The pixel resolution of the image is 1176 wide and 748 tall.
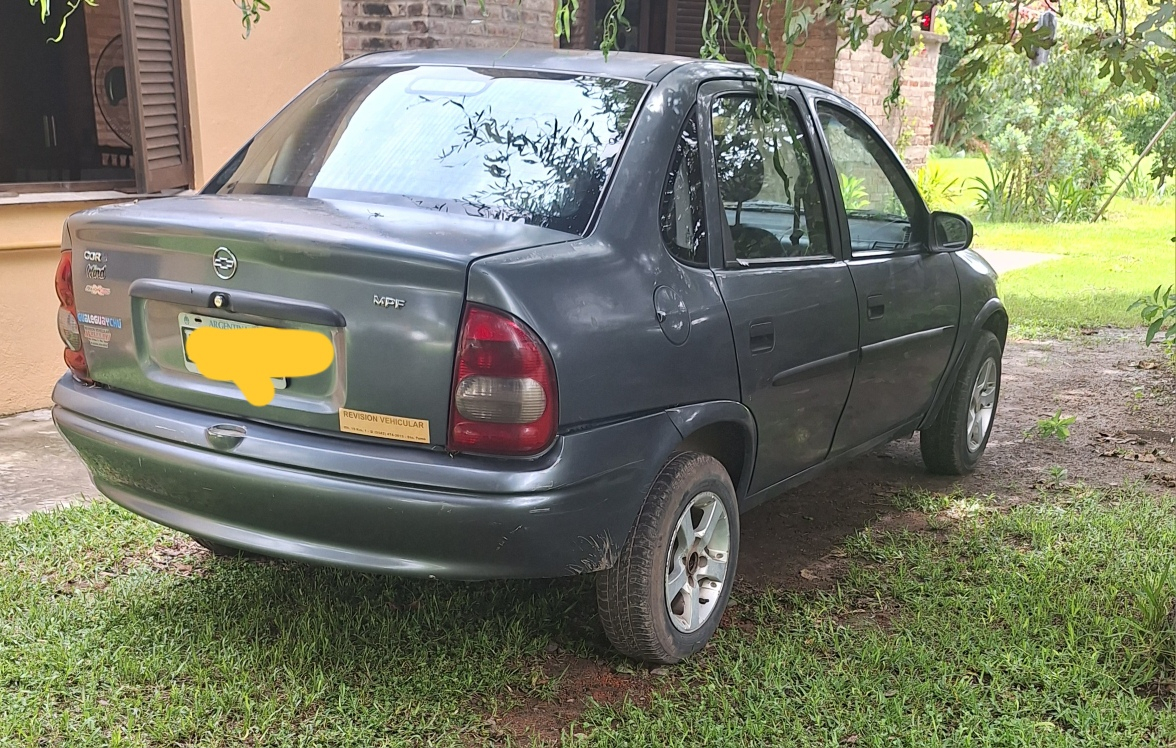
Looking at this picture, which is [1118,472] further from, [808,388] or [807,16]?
[807,16]

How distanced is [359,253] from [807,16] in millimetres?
1521

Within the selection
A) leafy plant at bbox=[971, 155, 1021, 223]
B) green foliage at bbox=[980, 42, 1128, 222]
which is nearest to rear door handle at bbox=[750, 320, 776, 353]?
green foliage at bbox=[980, 42, 1128, 222]

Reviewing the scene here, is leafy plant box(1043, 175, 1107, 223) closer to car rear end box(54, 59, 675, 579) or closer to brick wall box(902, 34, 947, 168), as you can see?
brick wall box(902, 34, 947, 168)

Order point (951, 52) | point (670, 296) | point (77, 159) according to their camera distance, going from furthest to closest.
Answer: point (951, 52), point (77, 159), point (670, 296)

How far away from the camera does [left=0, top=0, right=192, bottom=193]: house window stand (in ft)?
19.9

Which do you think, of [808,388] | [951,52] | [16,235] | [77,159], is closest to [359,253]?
[808,388]

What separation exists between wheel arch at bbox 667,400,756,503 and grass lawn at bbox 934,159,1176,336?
5943 millimetres

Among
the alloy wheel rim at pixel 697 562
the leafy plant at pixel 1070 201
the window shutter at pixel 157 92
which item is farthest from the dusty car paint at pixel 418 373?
the leafy plant at pixel 1070 201

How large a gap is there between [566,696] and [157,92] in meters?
4.53

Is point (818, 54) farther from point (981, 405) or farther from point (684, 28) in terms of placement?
point (981, 405)

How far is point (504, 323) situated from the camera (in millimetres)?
2674

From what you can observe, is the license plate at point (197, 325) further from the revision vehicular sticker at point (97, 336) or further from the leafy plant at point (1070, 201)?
the leafy plant at point (1070, 201)

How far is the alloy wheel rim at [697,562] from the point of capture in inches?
131

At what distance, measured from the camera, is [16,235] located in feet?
18.6
